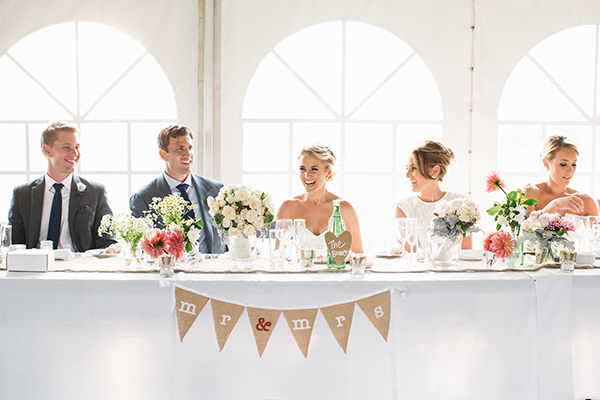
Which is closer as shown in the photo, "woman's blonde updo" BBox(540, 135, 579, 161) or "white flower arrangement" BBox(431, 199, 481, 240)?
"white flower arrangement" BBox(431, 199, 481, 240)

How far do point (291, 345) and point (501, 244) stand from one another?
945mm

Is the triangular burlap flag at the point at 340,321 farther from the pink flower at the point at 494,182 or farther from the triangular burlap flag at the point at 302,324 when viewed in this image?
the pink flower at the point at 494,182

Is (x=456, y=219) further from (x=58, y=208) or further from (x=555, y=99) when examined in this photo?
(x=555, y=99)

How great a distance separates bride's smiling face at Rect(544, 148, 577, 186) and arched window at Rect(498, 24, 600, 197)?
2.60 feet

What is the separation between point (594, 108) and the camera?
395cm

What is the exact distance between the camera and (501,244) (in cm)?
194

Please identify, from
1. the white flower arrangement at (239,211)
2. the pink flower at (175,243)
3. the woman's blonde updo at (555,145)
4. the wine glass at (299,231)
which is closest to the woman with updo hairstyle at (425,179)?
the woman's blonde updo at (555,145)

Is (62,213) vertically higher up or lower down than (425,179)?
lower down

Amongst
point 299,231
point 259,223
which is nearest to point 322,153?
point 299,231

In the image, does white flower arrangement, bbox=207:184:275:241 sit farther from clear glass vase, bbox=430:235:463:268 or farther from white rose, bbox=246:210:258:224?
clear glass vase, bbox=430:235:463:268

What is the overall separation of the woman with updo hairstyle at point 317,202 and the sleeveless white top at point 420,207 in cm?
40

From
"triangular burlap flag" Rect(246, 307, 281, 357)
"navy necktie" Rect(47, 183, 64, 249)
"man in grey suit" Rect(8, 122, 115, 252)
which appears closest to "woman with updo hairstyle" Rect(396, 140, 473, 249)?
"triangular burlap flag" Rect(246, 307, 281, 357)

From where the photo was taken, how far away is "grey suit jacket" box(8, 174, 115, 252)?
297cm

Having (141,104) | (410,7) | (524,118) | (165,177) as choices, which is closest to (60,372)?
(165,177)
